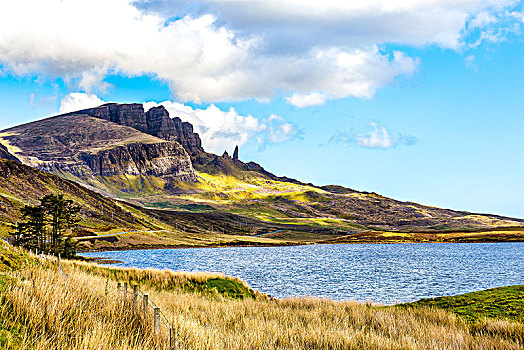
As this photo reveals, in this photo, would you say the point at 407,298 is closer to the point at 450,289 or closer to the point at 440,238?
the point at 450,289

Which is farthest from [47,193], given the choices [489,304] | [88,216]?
[489,304]

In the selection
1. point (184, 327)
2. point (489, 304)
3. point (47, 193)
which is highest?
point (47, 193)

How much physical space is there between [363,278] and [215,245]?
363 ft

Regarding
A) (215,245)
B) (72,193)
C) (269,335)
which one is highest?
(72,193)

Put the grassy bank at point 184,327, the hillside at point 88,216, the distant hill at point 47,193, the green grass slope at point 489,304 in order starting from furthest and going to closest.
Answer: the distant hill at point 47,193 → the hillside at point 88,216 → the green grass slope at point 489,304 → the grassy bank at point 184,327

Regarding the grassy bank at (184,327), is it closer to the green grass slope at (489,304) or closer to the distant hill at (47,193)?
the green grass slope at (489,304)

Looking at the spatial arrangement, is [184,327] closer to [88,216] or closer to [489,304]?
[489,304]

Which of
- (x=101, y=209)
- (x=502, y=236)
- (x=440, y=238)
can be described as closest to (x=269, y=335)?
(x=101, y=209)

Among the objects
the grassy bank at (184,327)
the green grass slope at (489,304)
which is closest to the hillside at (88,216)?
the grassy bank at (184,327)

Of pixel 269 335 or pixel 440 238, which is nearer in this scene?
pixel 269 335

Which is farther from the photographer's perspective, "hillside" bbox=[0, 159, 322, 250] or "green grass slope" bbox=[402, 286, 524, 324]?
"hillside" bbox=[0, 159, 322, 250]

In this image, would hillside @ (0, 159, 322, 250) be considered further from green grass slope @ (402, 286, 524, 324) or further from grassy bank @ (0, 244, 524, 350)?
green grass slope @ (402, 286, 524, 324)

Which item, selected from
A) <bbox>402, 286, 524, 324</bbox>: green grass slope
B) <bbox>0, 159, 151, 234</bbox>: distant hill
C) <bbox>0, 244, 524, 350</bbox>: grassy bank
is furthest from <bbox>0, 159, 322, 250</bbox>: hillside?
<bbox>402, 286, 524, 324</bbox>: green grass slope

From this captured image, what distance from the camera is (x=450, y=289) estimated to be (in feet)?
147
